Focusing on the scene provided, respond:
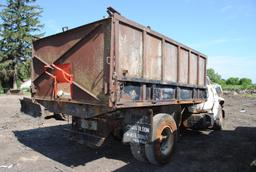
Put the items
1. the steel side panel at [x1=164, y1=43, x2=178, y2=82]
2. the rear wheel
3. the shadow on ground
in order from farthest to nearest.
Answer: the steel side panel at [x1=164, y1=43, x2=178, y2=82]
the shadow on ground
the rear wheel

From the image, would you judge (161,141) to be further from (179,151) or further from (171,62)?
(171,62)

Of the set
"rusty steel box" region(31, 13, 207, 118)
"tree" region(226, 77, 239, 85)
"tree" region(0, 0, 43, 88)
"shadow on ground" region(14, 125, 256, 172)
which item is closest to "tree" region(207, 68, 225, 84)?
"tree" region(226, 77, 239, 85)

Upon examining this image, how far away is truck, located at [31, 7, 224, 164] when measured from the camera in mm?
5133

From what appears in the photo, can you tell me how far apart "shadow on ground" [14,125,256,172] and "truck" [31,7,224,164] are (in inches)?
20.7

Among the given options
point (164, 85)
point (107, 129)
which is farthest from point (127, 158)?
point (164, 85)

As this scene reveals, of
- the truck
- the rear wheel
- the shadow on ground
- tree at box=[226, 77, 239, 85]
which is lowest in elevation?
the shadow on ground

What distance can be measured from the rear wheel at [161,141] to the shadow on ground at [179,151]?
225mm

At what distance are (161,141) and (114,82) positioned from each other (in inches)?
80.1

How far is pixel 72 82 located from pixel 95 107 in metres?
0.93

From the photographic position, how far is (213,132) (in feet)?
35.4

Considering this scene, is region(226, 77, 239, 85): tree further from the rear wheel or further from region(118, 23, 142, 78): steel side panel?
region(118, 23, 142, 78): steel side panel

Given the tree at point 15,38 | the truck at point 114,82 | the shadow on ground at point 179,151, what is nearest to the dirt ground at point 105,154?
the shadow on ground at point 179,151

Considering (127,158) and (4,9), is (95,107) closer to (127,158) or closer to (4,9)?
(127,158)

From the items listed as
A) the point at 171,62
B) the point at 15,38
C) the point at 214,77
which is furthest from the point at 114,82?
the point at 214,77
